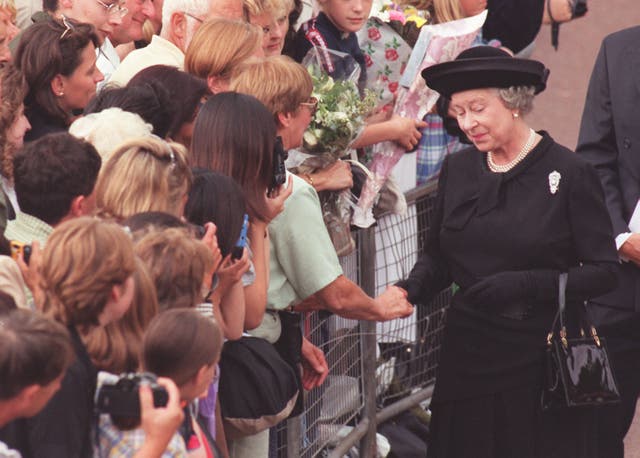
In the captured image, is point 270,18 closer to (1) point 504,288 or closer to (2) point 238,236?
(1) point 504,288

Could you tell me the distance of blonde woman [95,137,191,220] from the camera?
3.74m

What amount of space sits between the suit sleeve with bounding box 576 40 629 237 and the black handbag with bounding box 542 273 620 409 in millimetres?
683

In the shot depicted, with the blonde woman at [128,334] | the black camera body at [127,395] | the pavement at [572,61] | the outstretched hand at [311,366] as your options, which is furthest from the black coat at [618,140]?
the pavement at [572,61]

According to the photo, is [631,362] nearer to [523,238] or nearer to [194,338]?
[523,238]

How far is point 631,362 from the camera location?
5508 millimetres

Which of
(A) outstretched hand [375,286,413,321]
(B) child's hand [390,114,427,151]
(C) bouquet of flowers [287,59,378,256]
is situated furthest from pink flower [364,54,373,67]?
(A) outstretched hand [375,286,413,321]

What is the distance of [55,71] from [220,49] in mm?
653

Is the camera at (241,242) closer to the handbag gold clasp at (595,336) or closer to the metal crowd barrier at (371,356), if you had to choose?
the metal crowd barrier at (371,356)

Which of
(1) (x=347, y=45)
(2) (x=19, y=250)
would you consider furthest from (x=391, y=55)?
(2) (x=19, y=250)

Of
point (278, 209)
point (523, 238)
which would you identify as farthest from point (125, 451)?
point (523, 238)

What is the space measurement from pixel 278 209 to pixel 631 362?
199 cm

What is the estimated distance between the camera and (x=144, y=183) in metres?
3.77

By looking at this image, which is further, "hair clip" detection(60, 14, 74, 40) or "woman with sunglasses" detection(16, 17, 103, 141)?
"hair clip" detection(60, 14, 74, 40)

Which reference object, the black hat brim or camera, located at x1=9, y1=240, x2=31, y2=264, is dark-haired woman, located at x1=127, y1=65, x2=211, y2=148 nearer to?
the black hat brim
